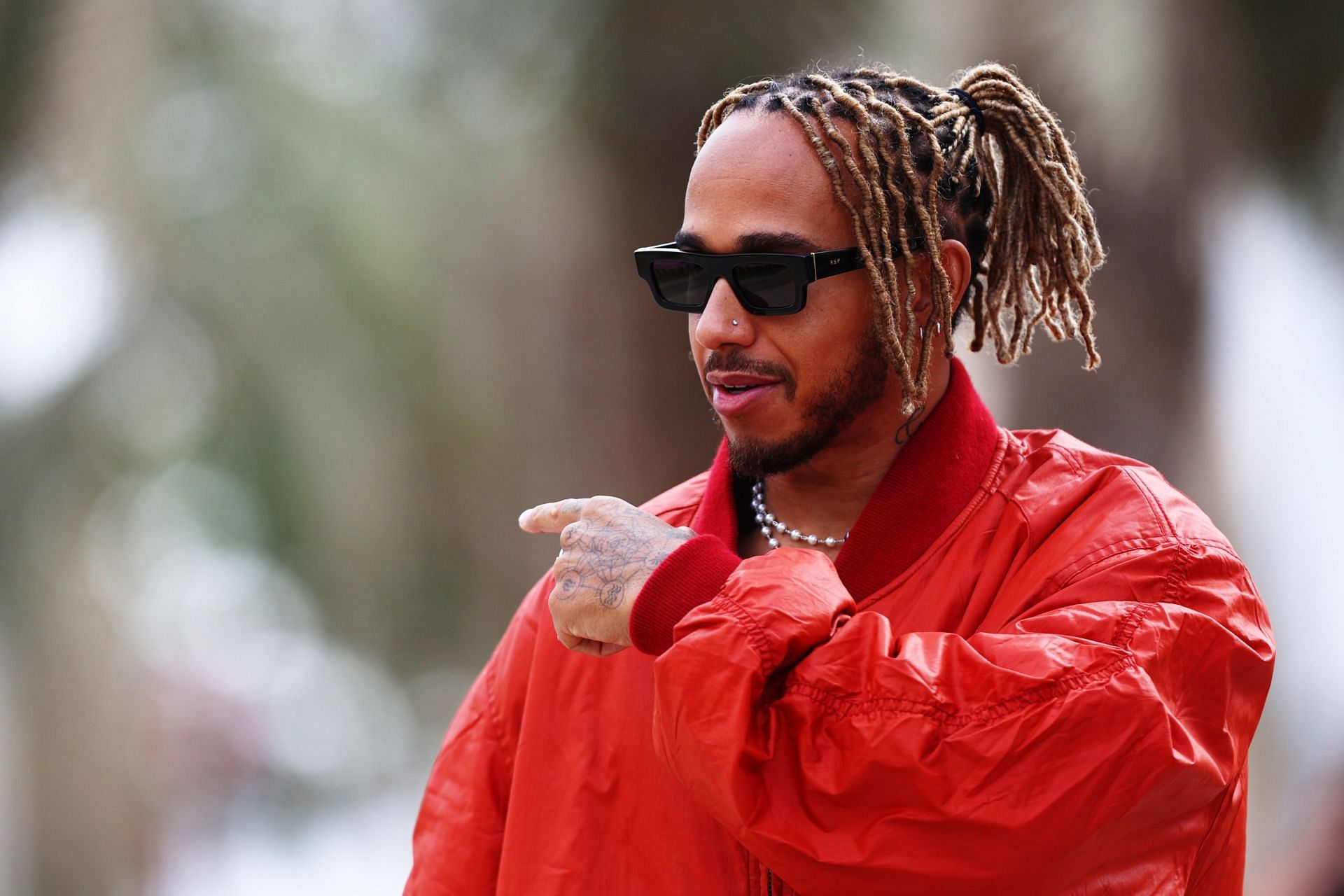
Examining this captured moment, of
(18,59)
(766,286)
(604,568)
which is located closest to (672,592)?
(604,568)

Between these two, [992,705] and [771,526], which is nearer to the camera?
[992,705]

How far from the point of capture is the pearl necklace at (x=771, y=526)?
1432mm

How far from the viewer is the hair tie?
148 centimetres

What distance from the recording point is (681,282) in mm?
1372

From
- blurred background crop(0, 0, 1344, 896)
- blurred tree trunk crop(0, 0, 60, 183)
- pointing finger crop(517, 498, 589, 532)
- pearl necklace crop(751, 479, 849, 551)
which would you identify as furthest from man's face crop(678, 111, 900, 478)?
blurred tree trunk crop(0, 0, 60, 183)

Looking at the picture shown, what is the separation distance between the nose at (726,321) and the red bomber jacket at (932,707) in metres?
0.22

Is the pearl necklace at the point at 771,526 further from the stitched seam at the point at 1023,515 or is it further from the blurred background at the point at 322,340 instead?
the blurred background at the point at 322,340

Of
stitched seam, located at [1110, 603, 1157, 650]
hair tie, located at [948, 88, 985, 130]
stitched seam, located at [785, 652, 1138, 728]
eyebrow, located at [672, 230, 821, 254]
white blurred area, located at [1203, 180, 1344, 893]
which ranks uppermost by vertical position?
hair tie, located at [948, 88, 985, 130]

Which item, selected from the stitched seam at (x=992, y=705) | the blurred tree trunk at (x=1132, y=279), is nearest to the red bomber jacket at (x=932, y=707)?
the stitched seam at (x=992, y=705)

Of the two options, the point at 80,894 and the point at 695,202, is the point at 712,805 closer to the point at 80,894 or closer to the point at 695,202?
the point at 695,202

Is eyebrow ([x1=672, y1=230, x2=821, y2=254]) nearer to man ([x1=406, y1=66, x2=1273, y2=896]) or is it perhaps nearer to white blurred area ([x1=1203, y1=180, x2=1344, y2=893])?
man ([x1=406, y1=66, x2=1273, y2=896])

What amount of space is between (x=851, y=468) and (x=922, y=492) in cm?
11

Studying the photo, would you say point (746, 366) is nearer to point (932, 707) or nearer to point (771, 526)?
point (771, 526)

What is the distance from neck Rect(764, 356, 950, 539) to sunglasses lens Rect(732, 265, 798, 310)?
170mm
